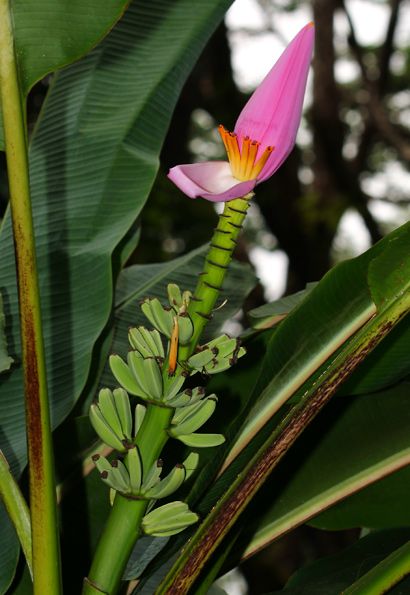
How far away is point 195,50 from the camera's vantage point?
870mm

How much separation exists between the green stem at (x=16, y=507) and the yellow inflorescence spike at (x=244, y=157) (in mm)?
262

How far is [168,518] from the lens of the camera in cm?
59

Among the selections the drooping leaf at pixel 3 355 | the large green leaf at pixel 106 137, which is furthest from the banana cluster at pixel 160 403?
the large green leaf at pixel 106 137

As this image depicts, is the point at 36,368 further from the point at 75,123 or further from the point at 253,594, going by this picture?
the point at 253,594

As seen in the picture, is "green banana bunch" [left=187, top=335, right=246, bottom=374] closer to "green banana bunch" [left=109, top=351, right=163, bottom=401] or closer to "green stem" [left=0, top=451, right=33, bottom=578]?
"green banana bunch" [left=109, top=351, right=163, bottom=401]

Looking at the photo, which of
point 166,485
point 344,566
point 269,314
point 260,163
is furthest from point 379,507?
point 260,163

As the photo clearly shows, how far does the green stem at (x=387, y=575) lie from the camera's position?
1.86ft

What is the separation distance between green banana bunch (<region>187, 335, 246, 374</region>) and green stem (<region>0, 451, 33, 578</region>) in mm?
153

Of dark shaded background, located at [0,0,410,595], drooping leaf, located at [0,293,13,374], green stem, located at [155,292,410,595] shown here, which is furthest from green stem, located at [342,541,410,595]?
dark shaded background, located at [0,0,410,595]

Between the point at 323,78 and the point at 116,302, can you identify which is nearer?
the point at 116,302

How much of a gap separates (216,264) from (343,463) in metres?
0.31

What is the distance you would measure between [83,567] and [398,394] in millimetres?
332

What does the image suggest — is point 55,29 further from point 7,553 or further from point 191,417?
point 7,553

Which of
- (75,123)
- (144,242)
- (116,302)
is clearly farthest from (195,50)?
(144,242)
